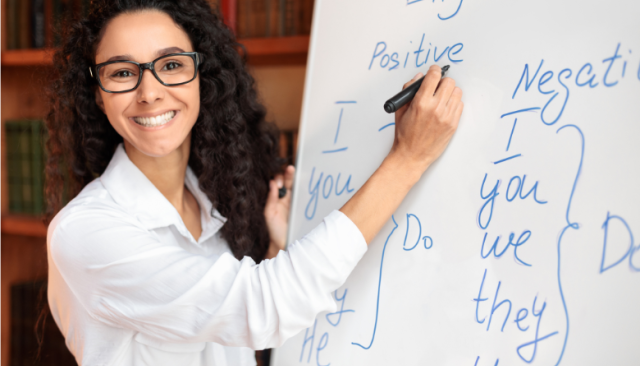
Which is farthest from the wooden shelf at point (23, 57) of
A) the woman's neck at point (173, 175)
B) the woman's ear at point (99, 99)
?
the woman's neck at point (173, 175)

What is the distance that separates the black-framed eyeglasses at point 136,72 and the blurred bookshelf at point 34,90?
0.50 m

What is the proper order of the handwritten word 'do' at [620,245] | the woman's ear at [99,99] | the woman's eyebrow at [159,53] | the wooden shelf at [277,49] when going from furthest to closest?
the wooden shelf at [277,49], the woman's ear at [99,99], the woman's eyebrow at [159,53], the handwritten word 'do' at [620,245]

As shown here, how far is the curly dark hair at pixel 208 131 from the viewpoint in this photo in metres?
0.92

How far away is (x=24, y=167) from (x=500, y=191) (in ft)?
5.27

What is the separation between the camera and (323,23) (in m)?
0.83

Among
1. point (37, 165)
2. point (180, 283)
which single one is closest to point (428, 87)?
point (180, 283)

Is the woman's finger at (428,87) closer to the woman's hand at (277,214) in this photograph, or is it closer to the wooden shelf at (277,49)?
the woman's hand at (277,214)

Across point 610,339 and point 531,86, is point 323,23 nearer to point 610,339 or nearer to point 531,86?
point 531,86

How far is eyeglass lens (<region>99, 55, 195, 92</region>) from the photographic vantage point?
793 mm

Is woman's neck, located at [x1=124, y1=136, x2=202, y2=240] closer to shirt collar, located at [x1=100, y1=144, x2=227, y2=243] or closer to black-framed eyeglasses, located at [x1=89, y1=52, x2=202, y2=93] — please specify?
shirt collar, located at [x1=100, y1=144, x2=227, y2=243]

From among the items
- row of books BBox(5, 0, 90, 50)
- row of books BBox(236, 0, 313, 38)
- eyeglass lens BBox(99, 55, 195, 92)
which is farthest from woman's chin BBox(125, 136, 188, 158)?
row of books BBox(5, 0, 90, 50)

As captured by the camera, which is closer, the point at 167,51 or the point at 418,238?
the point at 418,238

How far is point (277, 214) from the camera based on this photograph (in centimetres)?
101

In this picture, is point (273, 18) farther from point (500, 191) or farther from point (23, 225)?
point (23, 225)
